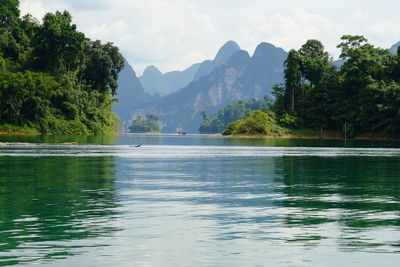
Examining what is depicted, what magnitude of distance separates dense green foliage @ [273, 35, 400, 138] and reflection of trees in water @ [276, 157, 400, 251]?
109m

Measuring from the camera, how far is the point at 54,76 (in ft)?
467

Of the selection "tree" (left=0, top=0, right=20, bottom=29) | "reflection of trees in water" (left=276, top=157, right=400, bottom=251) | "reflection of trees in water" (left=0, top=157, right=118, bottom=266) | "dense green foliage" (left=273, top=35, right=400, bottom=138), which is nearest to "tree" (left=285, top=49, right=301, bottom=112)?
"dense green foliage" (left=273, top=35, right=400, bottom=138)

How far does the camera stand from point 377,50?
555 feet

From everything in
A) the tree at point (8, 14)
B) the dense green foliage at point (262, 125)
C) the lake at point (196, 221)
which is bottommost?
the lake at point (196, 221)

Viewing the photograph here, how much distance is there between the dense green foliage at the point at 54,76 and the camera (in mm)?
124750

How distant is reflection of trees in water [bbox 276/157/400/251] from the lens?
16.9 m

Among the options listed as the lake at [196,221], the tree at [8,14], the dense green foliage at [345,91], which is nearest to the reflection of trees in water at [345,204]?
the lake at [196,221]

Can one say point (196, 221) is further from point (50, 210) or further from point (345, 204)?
point (345, 204)

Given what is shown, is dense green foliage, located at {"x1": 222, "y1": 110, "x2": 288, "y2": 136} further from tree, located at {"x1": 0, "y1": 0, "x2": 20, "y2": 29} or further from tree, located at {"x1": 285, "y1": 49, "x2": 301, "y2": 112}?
tree, located at {"x1": 0, "y1": 0, "x2": 20, "y2": 29}

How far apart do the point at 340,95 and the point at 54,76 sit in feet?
260

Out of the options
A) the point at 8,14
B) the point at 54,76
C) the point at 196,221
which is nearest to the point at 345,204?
the point at 196,221

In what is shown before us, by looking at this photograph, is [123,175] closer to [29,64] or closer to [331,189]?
[331,189]

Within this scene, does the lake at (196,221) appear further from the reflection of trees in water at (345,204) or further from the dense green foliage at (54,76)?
the dense green foliage at (54,76)

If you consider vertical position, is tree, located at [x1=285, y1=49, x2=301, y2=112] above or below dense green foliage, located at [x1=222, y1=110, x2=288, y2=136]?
above
